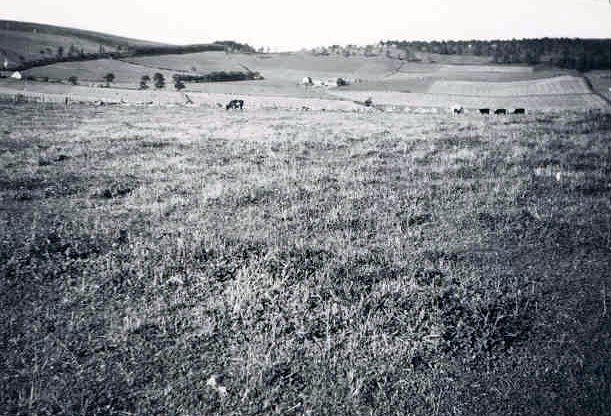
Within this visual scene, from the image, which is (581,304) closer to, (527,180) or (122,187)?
(527,180)

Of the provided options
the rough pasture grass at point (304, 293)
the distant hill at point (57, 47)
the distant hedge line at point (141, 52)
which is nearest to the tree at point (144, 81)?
the distant hedge line at point (141, 52)

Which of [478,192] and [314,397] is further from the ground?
[478,192]

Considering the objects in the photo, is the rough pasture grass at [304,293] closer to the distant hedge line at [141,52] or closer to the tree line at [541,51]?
the distant hedge line at [141,52]

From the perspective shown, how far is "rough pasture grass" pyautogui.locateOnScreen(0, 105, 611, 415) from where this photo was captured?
4203 millimetres

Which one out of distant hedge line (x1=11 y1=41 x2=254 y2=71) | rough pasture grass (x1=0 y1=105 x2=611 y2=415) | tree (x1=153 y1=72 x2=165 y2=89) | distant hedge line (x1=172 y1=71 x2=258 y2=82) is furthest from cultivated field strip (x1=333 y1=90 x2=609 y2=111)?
distant hedge line (x1=11 y1=41 x2=254 y2=71)

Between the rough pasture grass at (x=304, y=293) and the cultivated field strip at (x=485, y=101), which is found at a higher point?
the cultivated field strip at (x=485, y=101)

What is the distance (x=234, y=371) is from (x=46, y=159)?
13.9m

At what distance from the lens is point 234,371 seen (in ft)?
14.5

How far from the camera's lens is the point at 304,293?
5.92m

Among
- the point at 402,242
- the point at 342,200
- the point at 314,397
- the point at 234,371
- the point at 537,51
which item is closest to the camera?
the point at 314,397

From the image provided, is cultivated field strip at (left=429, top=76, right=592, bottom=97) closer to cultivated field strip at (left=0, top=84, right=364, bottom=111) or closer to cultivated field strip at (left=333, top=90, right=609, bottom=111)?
cultivated field strip at (left=333, top=90, right=609, bottom=111)

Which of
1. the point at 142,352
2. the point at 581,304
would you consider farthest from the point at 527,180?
the point at 142,352

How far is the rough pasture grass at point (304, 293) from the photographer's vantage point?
13.8 ft

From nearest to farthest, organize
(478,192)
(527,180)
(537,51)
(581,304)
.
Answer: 1. (581,304)
2. (478,192)
3. (527,180)
4. (537,51)
